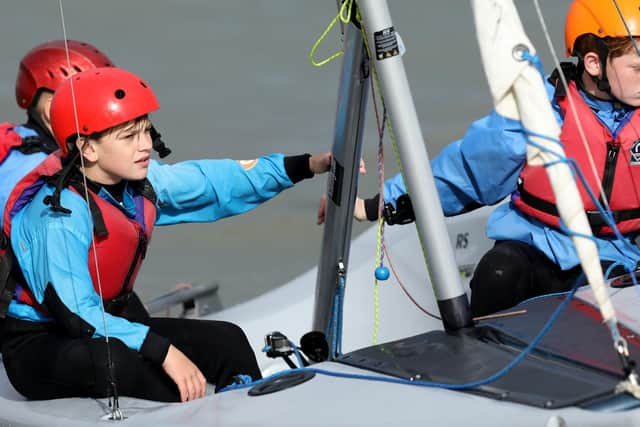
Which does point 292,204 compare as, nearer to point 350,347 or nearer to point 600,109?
point 350,347

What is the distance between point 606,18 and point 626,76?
0.14m

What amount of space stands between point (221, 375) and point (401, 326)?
Answer: 926mm

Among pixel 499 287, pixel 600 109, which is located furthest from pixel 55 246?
pixel 600 109

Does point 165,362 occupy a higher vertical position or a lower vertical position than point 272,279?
higher

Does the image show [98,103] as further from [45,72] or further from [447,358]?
[45,72]

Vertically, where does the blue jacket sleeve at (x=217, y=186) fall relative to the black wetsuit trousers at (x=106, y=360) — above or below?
above

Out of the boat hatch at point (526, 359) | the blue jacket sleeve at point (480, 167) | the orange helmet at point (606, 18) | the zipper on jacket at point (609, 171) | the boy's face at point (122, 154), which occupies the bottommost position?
the boat hatch at point (526, 359)

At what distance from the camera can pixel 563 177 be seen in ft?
7.43

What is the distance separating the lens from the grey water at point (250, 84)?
5.91m

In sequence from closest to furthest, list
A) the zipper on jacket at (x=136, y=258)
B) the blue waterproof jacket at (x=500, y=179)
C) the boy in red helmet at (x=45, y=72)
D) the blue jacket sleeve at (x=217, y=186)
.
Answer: the zipper on jacket at (x=136, y=258) → the blue waterproof jacket at (x=500, y=179) → the blue jacket sleeve at (x=217, y=186) → the boy in red helmet at (x=45, y=72)

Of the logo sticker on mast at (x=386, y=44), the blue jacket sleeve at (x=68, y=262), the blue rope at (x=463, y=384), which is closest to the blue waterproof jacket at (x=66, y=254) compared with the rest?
the blue jacket sleeve at (x=68, y=262)

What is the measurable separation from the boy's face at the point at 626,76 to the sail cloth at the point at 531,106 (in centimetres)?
91

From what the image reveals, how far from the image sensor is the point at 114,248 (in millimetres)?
2988

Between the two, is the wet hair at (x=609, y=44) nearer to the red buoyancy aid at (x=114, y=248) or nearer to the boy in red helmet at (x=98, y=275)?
the boy in red helmet at (x=98, y=275)
